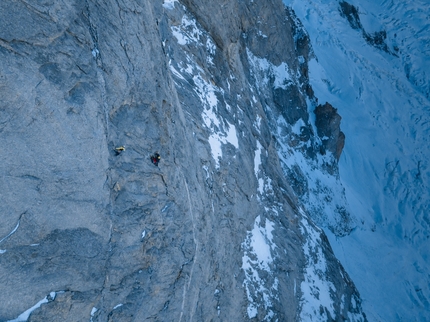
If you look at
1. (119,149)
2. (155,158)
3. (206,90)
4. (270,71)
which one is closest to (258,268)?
(206,90)

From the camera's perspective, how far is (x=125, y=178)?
399cm

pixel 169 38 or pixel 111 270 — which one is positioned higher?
pixel 169 38

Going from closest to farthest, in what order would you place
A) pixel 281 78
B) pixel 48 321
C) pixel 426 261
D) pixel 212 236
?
pixel 48 321
pixel 212 236
pixel 281 78
pixel 426 261

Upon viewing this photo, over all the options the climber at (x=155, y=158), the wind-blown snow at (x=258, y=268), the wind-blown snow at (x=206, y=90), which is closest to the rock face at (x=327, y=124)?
the wind-blown snow at (x=258, y=268)

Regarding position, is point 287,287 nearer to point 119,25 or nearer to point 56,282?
point 56,282

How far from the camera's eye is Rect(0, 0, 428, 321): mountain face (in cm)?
292

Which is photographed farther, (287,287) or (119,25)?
(287,287)

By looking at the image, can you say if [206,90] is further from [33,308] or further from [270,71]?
[270,71]

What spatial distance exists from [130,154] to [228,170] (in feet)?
11.1

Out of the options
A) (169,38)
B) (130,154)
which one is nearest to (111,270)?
(130,154)

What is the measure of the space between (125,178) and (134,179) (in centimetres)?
16

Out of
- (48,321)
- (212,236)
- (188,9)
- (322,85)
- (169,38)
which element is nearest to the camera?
(48,321)

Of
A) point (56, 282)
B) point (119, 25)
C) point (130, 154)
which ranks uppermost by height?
point (119, 25)

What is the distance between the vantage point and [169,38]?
275 inches
